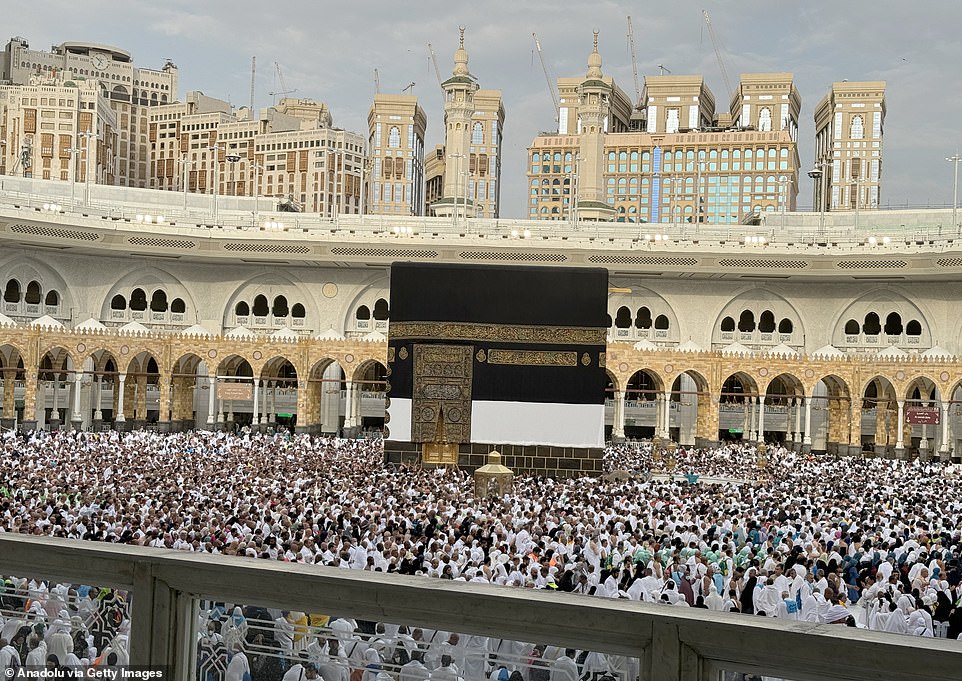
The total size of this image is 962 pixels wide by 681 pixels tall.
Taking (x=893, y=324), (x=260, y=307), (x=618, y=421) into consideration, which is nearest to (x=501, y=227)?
(x=260, y=307)

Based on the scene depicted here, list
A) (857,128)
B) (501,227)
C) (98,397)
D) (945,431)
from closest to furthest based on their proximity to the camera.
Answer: (945,431) → (98,397) → (501,227) → (857,128)

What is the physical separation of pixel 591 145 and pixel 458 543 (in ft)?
123

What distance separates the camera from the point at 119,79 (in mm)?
112000

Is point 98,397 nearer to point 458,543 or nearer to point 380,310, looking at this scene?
point 380,310

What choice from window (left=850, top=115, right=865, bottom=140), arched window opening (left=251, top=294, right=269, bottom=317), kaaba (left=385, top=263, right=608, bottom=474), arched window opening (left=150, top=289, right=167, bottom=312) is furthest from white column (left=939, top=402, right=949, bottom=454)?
window (left=850, top=115, right=865, bottom=140)

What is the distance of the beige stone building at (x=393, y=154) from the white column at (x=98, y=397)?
6818 centimetres

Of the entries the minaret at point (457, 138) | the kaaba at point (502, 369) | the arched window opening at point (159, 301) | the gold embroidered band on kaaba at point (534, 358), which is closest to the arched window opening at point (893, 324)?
the minaret at point (457, 138)

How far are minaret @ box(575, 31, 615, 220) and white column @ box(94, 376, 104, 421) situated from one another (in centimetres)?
2069

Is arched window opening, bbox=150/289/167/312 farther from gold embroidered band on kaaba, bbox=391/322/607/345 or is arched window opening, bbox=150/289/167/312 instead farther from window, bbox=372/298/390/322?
gold embroidered band on kaaba, bbox=391/322/607/345

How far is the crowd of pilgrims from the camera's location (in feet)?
5.79

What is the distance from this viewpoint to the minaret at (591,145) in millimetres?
46000

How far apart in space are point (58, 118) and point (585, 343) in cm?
7557

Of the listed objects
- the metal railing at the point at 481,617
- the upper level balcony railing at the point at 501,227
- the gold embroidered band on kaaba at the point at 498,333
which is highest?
the upper level balcony railing at the point at 501,227

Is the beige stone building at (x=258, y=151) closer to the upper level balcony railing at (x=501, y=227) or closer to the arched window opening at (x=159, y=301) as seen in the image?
the upper level balcony railing at (x=501, y=227)
